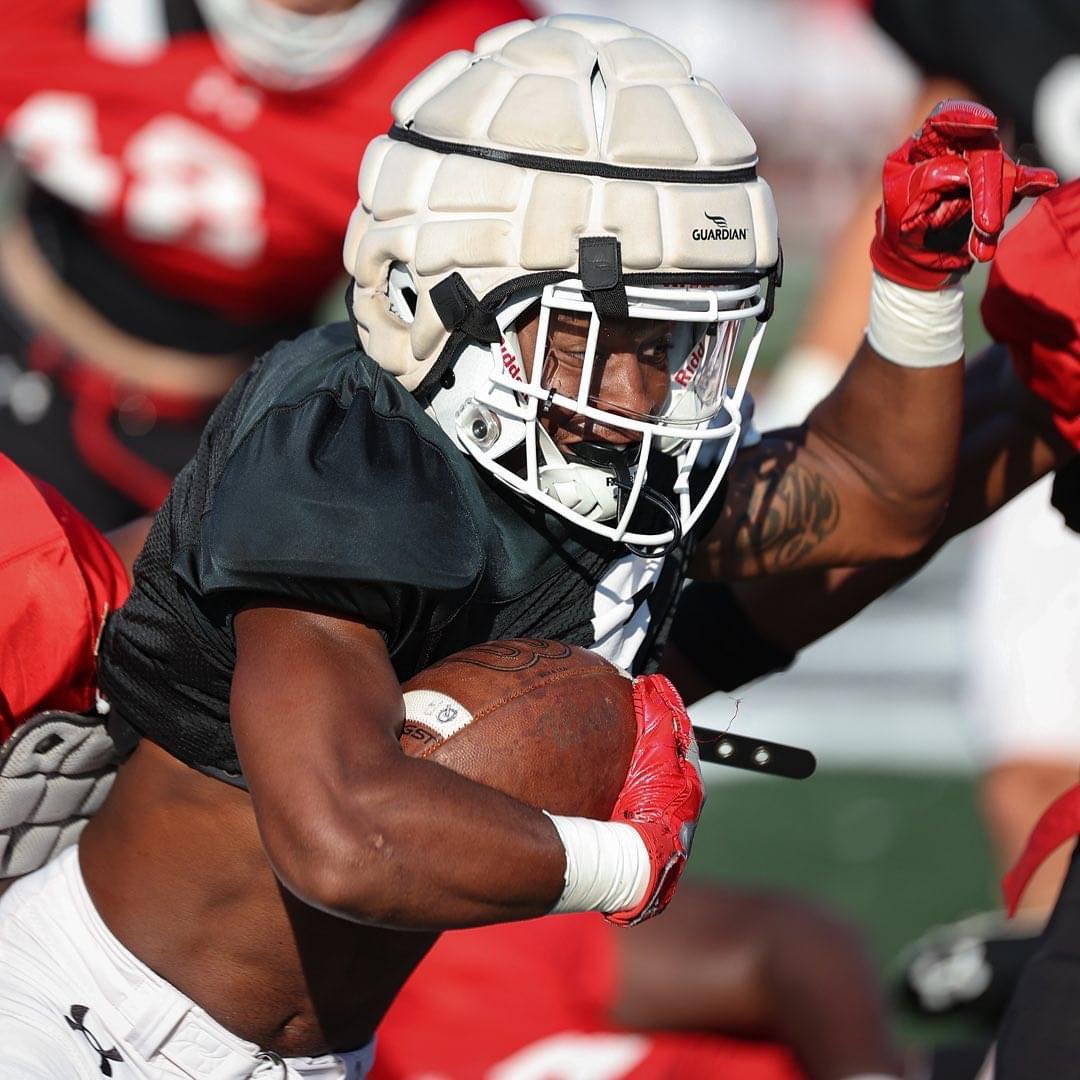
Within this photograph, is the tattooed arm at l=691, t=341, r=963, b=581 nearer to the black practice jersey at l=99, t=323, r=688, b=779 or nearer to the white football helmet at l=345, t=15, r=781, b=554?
the black practice jersey at l=99, t=323, r=688, b=779

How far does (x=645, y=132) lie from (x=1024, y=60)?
264cm

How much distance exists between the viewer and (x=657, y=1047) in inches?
146

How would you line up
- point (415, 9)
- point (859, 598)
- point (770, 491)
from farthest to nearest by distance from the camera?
1. point (415, 9)
2. point (859, 598)
3. point (770, 491)

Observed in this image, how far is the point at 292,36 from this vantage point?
15.8ft

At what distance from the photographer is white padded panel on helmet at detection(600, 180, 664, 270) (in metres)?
2.25

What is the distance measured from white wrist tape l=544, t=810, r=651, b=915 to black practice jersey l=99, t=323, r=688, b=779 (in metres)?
0.31

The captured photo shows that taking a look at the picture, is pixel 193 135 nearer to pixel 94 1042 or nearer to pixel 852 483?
pixel 852 483

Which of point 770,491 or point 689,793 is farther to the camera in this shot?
point 770,491

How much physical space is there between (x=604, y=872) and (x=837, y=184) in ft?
45.3

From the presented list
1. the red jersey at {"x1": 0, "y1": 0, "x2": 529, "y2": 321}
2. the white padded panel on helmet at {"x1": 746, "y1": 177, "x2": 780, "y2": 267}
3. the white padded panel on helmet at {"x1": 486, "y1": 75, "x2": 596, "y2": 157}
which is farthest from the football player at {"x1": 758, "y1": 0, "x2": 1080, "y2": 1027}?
the white padded panel on helmet at {"x1": 486, "y1": 75, "x2": 596, "y2": 157}

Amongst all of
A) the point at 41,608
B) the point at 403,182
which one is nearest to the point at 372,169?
the point at 403,182

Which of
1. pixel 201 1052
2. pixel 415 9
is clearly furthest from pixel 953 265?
pixel 415 9

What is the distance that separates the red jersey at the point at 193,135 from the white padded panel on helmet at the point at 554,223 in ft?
8.67

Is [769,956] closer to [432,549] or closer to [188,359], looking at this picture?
[432,549]
